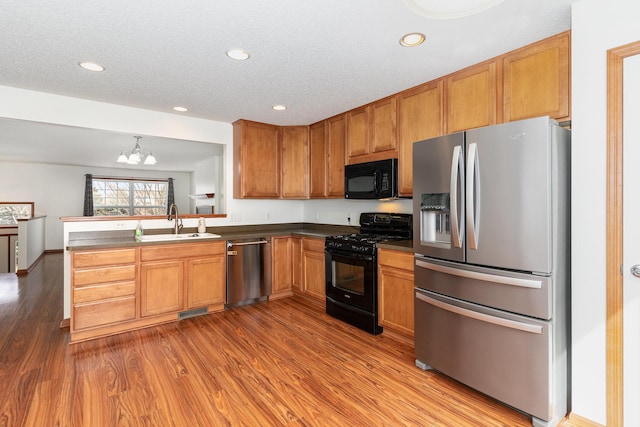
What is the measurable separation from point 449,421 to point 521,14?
2411 mm

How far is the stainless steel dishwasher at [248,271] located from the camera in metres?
3.83

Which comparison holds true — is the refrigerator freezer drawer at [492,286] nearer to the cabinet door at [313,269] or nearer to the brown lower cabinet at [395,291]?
the brown lower cabinet at [395,291]

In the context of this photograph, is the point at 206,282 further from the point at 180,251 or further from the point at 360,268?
the point at 360,268

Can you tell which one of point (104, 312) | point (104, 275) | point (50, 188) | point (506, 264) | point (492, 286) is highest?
point (50, 188)

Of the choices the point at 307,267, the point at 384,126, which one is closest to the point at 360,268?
the point at 307,267

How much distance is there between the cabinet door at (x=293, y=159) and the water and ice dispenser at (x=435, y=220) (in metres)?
2.34

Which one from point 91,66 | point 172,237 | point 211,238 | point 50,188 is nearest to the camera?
point 91,66

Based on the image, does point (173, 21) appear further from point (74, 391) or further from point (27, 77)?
point (74, 391)

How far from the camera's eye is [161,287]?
3.35 meters

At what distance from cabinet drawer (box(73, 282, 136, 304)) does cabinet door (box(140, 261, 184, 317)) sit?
123mm
